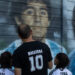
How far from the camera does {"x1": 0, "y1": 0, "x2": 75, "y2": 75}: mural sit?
18.5 ft

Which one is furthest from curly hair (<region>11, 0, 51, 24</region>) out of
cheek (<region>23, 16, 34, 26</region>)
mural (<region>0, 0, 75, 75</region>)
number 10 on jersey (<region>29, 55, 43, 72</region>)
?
number 10 on jersey (<region>29, 55, 43, 72</region>)

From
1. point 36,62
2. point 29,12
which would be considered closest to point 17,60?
point 36,62

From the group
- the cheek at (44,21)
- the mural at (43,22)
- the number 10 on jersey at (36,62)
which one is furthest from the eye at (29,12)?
the number 10 on jersey at (36,62)

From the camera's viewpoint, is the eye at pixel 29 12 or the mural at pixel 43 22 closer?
the mural at pixel 43 22

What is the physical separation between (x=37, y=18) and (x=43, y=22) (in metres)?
0.17

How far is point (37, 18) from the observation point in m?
6.07

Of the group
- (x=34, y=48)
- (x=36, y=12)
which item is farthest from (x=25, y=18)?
(x=34, y=48)

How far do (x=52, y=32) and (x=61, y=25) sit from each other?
0.99 ft

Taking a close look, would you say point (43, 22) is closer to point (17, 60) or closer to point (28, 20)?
point (28, 20)

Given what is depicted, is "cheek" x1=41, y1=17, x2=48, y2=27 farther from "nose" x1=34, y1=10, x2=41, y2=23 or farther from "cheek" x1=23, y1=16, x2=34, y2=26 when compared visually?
"cheek" x1=23, y1=16, x2=34, y2=26

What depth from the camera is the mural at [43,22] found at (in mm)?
5648

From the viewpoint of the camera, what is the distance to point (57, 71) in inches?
190

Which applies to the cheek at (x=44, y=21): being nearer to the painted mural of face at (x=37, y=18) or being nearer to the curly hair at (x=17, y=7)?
the painted mural of face at (x=37, y=18)

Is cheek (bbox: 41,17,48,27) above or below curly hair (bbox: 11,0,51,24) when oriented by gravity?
below
